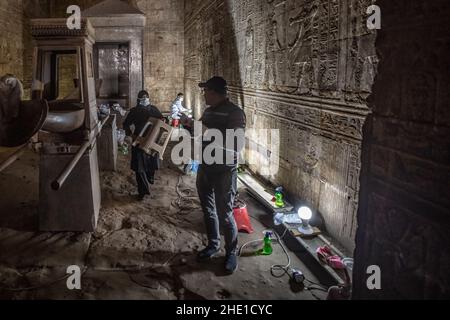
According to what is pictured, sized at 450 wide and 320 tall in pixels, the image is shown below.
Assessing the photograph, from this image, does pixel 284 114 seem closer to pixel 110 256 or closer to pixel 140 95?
pixel 140 95

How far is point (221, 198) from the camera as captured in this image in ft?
13.4

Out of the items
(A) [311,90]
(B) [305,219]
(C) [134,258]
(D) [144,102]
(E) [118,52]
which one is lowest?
(C) [134,258]

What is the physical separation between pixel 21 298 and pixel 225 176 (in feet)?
7.91

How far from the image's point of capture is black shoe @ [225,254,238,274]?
407 cm

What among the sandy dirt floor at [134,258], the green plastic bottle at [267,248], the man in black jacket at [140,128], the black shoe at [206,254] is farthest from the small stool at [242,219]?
the man in black jacket at [140,128]

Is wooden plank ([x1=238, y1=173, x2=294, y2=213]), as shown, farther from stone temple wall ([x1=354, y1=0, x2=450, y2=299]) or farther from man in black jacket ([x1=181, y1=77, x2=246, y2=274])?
stone temple wall ([x1=354, y1=0, x2=450, y2=299])

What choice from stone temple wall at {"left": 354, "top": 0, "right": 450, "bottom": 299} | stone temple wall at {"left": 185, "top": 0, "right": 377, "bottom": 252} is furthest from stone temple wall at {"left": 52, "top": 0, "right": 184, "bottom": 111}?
stone temple wall at {"left": 354, "top": 0, "right": 450, "bottom": 299}

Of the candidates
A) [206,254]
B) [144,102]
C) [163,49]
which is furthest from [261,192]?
[163,49]

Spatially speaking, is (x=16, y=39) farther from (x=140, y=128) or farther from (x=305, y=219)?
(x=305, y=219)

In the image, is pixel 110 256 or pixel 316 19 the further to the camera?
pixel 316 19

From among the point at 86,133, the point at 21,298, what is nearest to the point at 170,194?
the point at 86,133

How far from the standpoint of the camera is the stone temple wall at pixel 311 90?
4195mm

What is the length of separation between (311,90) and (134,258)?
3360 mm

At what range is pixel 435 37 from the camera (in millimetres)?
1542
